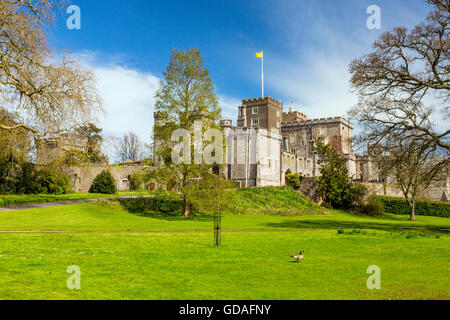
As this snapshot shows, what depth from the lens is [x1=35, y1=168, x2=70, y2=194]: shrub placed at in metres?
38.2

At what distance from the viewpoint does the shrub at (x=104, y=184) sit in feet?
146

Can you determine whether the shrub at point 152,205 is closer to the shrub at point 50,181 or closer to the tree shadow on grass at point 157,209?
the tree shadow on grass at point 157,209

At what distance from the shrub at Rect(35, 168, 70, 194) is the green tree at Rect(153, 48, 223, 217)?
1326cm

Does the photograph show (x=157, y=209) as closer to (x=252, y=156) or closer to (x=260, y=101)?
(x=252, y=156)

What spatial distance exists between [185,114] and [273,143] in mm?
31424

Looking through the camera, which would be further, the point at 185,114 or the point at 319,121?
the point at 319,121

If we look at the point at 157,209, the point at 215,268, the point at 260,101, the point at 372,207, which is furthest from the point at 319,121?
the point at 215,268

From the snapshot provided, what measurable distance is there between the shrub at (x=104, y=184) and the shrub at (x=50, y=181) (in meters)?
4.22

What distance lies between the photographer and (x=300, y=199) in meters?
47.3

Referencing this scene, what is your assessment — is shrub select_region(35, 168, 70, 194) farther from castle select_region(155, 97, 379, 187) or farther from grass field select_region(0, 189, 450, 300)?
grass field select_region(0, 189, 450, 300)

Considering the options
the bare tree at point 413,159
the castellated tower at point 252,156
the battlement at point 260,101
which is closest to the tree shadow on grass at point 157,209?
the bare tree at point 413,159

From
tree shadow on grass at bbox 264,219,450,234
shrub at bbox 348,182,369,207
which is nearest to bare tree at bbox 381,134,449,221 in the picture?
tree shadow on grass at bbox 264,219,450,234

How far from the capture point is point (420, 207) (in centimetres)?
5175
